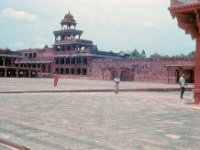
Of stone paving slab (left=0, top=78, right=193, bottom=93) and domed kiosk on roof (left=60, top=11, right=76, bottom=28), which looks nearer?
stone paving slab (left=0, top=78, right=193, bottom=93)

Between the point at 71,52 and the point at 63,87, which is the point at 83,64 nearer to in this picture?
the point at 71,52

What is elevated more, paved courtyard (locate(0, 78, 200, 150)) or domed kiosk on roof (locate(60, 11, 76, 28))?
domed kiosk on roof (locate(60, 11, 76, 28))

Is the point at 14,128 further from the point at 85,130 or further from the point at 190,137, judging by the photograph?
the point at 190,137

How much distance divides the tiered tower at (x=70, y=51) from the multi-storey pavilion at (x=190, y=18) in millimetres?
50344

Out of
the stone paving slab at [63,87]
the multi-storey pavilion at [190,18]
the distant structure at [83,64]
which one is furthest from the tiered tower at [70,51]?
the multi-storey pavilion at [190,18]

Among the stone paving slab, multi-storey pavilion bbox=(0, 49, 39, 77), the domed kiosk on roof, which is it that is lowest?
the stone paving slab

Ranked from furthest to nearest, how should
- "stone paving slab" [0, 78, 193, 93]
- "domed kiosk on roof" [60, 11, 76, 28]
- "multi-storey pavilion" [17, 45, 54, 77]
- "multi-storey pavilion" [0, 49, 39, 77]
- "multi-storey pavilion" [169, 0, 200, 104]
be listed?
"domed kiosk on roof" [60, 11, 76, 28] → "multi-storey pavilion" [17, 45, 54, 77] → "multi-storey pavilion" [0, 49, 39, 77] → "stone paving slab" [0, 78, 193, 93] → "multi-storey pavilion" [169, 0, 200, 104]

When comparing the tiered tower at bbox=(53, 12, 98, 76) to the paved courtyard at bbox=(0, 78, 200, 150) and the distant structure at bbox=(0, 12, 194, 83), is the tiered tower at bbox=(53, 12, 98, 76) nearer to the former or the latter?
the distant structure at bbox=(0, 12, 194, 83)

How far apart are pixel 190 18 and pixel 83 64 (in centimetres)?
5244

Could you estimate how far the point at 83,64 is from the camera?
6569cm

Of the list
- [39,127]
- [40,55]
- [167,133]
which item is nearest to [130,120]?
[167,133]

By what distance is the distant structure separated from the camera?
52.0 metres

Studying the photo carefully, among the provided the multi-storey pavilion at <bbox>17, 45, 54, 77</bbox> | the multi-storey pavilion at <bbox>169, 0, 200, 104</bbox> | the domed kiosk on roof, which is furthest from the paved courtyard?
the domed kiosk on roof

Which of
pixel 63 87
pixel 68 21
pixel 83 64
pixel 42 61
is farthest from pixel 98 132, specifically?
pixel 68 21
